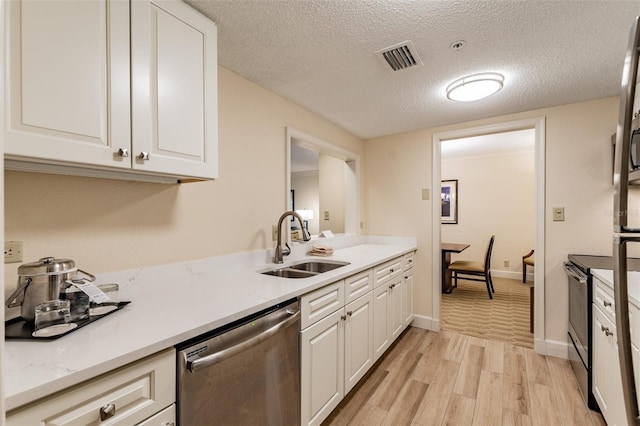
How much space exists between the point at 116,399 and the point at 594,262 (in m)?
2.91

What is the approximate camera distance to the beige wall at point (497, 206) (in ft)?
16.5

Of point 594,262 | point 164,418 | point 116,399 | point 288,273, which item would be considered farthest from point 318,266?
point 594,262

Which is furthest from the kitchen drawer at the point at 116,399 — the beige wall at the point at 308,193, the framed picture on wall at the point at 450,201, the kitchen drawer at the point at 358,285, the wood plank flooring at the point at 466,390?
the beige wall at the point at 308,193

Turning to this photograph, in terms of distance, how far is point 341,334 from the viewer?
5.83ft

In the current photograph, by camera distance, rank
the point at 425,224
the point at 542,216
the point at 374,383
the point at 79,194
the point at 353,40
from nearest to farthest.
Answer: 1. the point at 79,194
2. the point at 353,40
3. the point at 374,383
4. the point at 542,216
5. the point at 425,224

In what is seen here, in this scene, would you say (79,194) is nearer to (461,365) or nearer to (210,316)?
(210,316)

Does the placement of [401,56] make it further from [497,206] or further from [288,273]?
[497,206]

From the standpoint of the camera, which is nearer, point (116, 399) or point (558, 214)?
point (116, 399)

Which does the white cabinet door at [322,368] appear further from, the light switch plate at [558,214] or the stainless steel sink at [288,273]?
the light switch plate at [558,214]

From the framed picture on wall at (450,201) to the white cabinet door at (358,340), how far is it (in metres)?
4.22

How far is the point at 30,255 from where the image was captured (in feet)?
3.62

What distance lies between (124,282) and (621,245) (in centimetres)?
175

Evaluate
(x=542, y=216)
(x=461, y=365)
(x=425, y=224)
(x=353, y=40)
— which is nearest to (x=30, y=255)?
(x=353, y=40)

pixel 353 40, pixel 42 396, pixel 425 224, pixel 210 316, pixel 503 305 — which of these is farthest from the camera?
pixel 503 305
